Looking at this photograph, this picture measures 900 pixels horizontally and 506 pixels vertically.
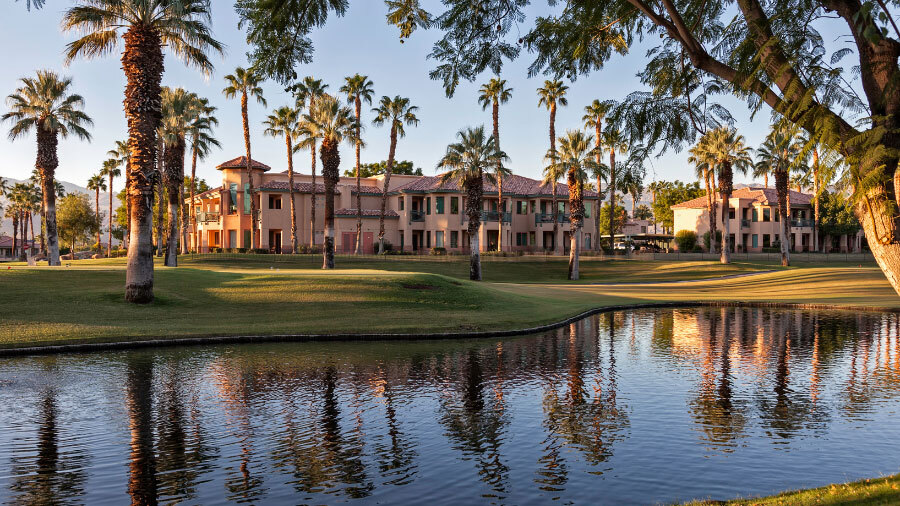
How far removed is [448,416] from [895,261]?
28.2 ft

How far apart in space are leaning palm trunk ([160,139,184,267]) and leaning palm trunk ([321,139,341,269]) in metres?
10.9

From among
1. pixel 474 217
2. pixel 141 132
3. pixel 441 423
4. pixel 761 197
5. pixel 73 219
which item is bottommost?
pixel 441 423

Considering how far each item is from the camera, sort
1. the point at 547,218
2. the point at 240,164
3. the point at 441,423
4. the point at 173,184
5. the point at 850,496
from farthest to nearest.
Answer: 1. the point at 547,218
2. the point at 240,164
3. the point at 173,184
4. the point at 441,423
5. the point at 850,496

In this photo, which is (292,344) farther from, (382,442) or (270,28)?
(270,28)

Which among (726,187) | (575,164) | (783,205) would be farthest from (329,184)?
(783,205)

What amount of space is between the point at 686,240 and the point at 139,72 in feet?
248

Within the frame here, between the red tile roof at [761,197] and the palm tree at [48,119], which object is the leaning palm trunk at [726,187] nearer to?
the red tile roof at [761,197]

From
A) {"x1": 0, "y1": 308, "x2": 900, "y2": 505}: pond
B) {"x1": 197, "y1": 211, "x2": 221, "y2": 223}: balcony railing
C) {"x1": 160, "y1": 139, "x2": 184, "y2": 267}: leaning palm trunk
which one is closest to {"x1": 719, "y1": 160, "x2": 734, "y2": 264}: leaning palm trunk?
{"x1": 0, "y1": 308, "x2": 900, "y2": 505}: pond

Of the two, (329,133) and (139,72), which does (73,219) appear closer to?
(329,133)

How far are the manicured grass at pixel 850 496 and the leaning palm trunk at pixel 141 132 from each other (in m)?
26.0

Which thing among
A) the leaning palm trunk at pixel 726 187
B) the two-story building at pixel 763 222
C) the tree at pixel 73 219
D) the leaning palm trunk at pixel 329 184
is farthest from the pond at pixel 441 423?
the tree at pixel 73 219

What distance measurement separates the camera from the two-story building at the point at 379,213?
7262 cm

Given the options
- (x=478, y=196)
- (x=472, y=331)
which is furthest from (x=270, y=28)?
(x=478, y=196)

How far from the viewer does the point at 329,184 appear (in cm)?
5053
